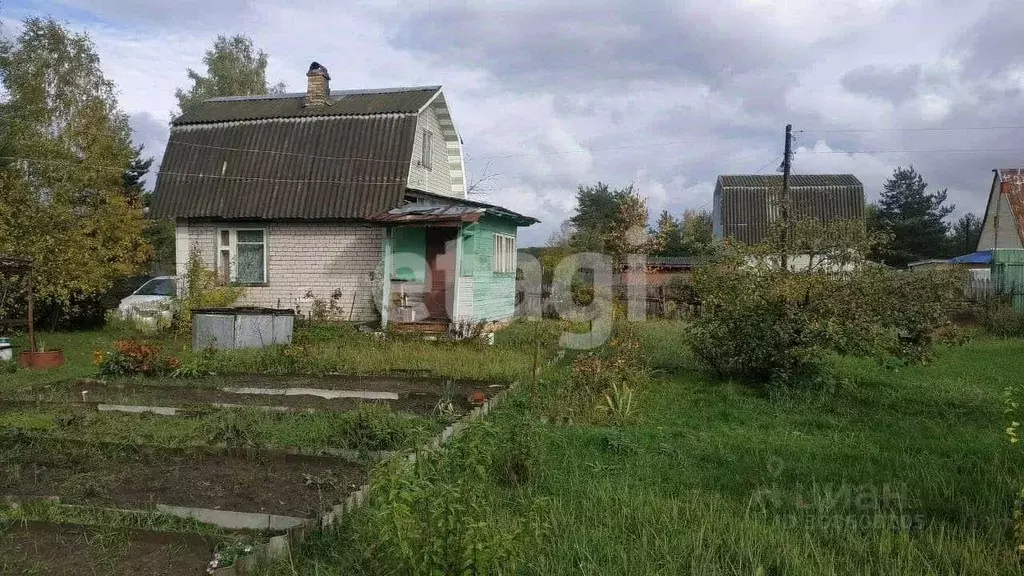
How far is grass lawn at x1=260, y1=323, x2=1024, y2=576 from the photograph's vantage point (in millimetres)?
3543

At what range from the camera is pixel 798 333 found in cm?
833

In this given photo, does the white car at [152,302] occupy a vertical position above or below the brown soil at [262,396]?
above

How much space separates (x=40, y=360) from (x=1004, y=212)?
3361 centimetres

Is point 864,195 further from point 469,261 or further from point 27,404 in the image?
point 27,404

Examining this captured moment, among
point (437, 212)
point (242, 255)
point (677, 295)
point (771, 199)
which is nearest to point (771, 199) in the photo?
point (771, 199)

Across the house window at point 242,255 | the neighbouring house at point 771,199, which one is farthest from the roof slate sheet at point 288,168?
the neighbouring house at point 771,199

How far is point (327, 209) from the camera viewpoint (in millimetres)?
14891

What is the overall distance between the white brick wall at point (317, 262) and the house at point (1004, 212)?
18667 mm

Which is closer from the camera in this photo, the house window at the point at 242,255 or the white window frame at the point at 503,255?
the house window at the point at 242,255

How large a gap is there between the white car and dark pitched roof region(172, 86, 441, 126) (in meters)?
4.13

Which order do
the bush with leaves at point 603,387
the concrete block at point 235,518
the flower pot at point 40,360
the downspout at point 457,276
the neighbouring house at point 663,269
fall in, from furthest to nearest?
the neighbouring house at point 663,269 → the downspout at point 457,276 → the flower pot at point 40,360 → the bush with leaves at point 603,387 → the concrete block at point 235,518

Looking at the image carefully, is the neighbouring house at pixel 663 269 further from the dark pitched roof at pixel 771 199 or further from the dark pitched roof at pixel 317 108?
the dark pitched roof at pixel 317 108

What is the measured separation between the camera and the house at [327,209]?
1489 centimetres

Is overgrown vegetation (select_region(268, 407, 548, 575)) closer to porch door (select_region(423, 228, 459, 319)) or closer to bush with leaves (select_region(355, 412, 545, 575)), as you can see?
bush with leaves (select_region(355, 412, 545, 575))
